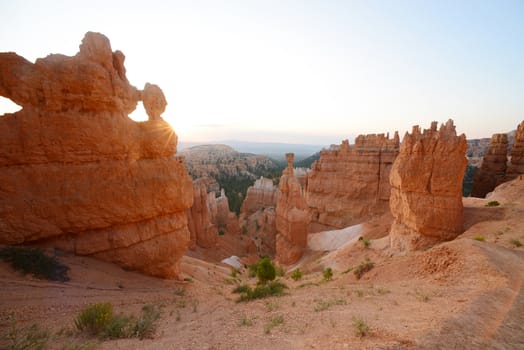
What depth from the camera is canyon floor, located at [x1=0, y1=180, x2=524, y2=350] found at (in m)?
4.78

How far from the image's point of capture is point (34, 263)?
7766mm

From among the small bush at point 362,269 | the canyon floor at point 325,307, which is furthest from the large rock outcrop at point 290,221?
the canyon floor at point 325,307

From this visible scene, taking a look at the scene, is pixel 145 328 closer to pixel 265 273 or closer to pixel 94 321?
pixel 94 321

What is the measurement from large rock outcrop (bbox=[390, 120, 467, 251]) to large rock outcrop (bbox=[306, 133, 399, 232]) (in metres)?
17.3

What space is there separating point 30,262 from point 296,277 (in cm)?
1324

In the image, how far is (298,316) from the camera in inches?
259

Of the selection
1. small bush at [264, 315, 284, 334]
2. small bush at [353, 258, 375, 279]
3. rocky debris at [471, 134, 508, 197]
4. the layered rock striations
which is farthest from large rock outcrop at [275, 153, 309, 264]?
the layered rock striations

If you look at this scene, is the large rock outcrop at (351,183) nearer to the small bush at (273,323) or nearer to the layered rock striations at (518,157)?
the layered rock striations at (518,157)

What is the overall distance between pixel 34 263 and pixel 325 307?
9244 millimetres

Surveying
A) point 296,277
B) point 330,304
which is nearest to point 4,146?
point 330,304

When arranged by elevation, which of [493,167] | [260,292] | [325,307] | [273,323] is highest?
[493,167]

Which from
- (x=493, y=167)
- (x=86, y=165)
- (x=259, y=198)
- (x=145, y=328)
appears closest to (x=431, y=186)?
(x=145, y=328)

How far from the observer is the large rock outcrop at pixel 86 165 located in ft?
27.7

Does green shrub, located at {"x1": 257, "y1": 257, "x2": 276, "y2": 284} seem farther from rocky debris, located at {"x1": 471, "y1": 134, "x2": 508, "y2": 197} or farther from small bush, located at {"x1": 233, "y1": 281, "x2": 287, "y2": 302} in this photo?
rocky debris, located at {"x1": 471, "y1": 134, "x2": 508, "y2": 197}
